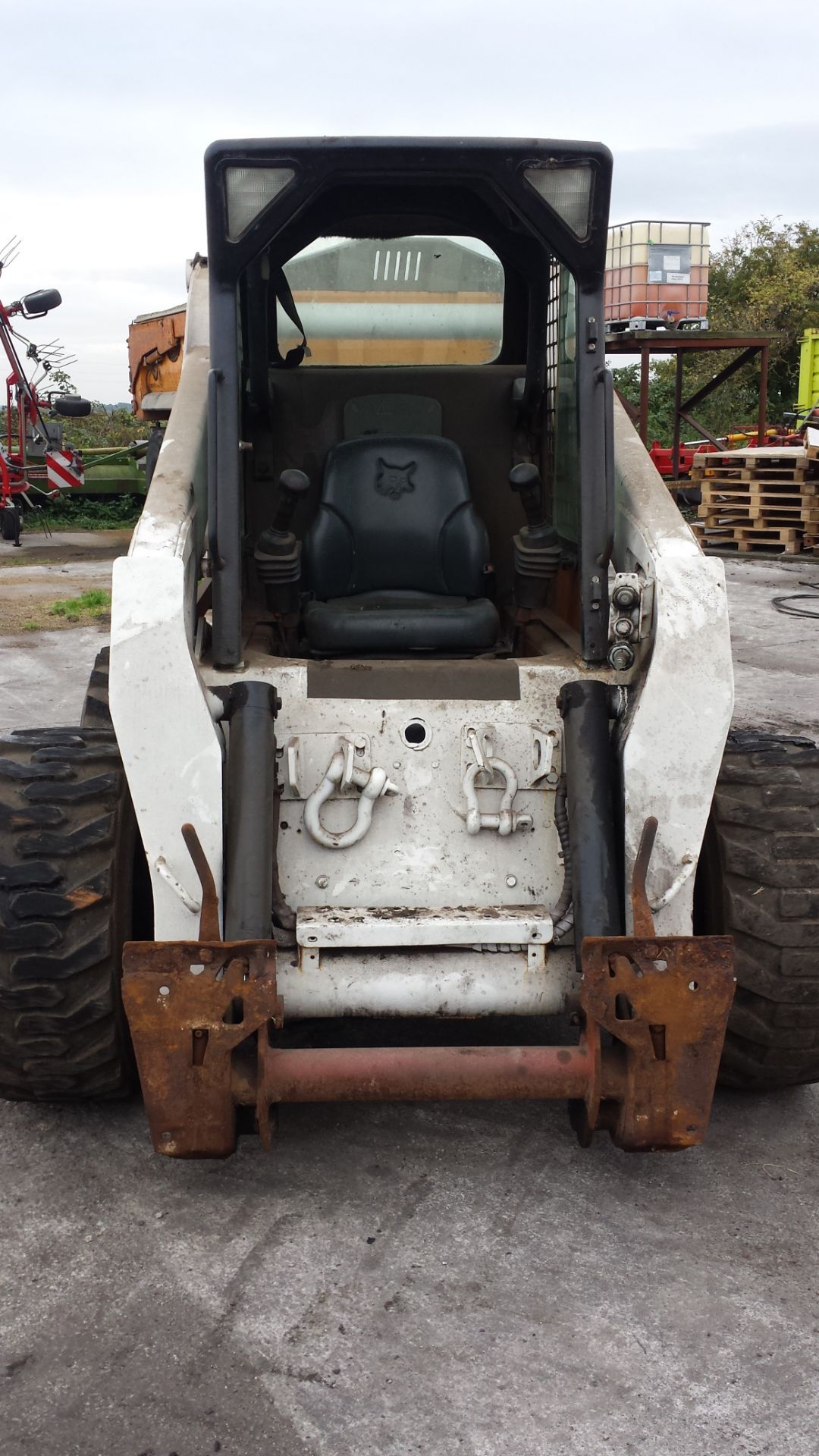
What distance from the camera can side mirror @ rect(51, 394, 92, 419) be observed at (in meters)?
14.8

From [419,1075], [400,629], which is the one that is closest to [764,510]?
[400,629]

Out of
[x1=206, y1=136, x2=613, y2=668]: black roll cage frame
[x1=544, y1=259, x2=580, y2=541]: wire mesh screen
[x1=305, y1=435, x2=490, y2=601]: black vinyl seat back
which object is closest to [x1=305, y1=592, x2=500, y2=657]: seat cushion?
[x1=305, y1=435, x2=490, y2=601]: black vinyl seat back

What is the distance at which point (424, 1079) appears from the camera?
9.53 ft

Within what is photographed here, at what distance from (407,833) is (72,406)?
12.6 m

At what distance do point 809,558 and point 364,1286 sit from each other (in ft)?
43.5

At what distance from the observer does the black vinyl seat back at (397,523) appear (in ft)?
14.8

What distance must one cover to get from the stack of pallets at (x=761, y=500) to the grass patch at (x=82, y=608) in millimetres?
6432

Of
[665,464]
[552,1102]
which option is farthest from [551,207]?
[665,464]

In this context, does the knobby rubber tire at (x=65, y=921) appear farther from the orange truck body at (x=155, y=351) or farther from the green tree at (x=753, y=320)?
the green tree at (x=753, y=320)

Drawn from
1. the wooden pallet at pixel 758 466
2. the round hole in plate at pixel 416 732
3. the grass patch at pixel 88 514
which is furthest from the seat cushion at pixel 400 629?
the grass patch at pixel 88 514

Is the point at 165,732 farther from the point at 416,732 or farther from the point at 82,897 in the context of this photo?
the point at 416,732

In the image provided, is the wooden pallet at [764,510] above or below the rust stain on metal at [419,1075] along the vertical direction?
below

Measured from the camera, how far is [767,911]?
3.29 metres

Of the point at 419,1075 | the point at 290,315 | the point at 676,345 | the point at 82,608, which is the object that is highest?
the point at 290,315
